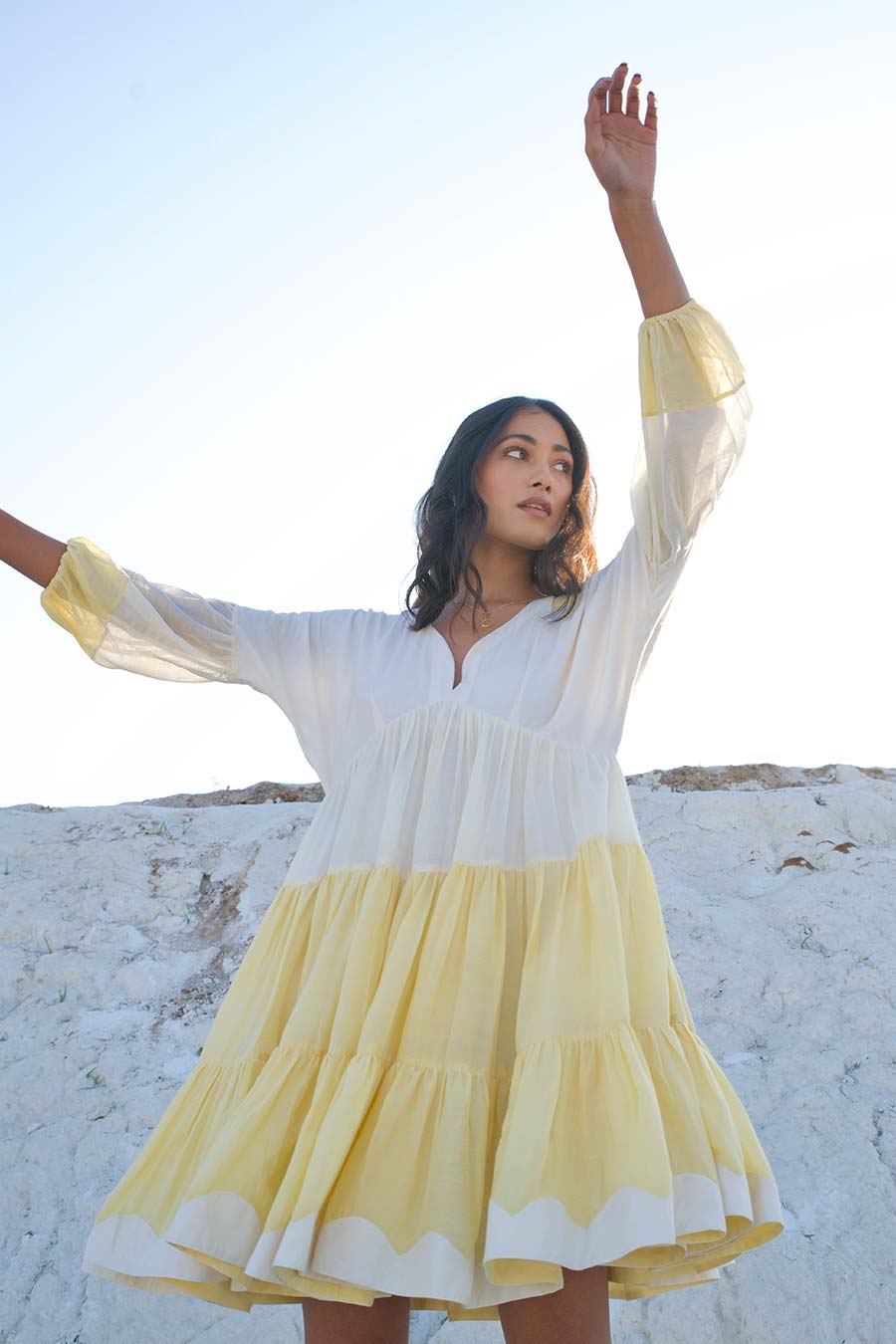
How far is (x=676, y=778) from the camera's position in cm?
577

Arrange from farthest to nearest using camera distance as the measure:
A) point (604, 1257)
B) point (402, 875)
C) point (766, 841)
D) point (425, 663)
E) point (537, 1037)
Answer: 1. point (766, 841)
2. point (425, 663)
3. point (402, 875)
4. point (537, 1037)
5. point (604, 1257)

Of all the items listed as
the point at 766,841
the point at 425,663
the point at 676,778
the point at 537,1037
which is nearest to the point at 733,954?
the point at 766,841

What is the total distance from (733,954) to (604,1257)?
8.52 feet

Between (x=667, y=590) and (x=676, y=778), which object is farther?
(x=676, y=778)

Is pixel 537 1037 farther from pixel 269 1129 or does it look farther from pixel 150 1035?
pixel 150 1035

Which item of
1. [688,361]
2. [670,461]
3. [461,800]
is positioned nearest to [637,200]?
[688,361]

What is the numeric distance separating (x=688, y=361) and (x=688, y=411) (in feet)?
0.27

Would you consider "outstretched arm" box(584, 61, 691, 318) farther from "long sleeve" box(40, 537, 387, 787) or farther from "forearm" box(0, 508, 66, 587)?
"forearm" box(0, 508, 66, 587)

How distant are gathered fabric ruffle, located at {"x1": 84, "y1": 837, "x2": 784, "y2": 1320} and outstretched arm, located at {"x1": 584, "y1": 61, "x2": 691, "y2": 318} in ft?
3.01

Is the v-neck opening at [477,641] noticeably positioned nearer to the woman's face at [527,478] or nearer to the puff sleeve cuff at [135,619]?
the woman's face at [527,478]

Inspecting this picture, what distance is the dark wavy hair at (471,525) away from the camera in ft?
8.24

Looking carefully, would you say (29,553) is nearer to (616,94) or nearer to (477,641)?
(477,641)

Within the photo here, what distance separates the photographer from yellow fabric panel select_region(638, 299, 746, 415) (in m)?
2.03

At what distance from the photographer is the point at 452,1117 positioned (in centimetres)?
177
